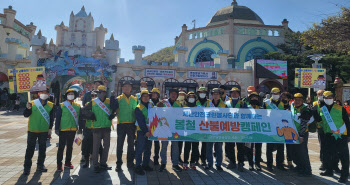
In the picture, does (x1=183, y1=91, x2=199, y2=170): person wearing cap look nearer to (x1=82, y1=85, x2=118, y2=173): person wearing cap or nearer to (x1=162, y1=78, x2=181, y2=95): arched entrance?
(x1=82, y1=85, x2=118, y2=173): person wearing cap

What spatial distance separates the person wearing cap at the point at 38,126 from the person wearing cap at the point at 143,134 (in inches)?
86.5

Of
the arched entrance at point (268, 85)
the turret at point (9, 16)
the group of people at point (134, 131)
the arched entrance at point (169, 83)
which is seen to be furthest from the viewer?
the turret at point (9, 16)

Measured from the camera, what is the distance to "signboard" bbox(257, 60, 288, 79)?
22.3 m

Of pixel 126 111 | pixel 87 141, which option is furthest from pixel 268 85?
pixel 87 141

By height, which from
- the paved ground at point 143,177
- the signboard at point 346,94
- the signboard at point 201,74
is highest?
the signboard at point 201,74

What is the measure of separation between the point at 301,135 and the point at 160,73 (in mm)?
16402

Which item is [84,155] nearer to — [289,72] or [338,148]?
[338,148]

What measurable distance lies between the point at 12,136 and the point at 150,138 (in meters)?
7.15

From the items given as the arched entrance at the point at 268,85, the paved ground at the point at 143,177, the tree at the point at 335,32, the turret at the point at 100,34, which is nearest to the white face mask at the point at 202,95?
the paved ground at the point at 143,177

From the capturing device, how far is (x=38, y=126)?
16.3 ft

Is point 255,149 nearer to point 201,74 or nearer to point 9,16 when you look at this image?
point 201,74

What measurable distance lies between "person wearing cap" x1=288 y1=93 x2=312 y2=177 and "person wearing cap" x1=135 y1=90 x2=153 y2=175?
342 centimetres

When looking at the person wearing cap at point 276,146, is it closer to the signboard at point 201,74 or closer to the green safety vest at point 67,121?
the green safety vest at point 67,121

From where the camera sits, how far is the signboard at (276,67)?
73.2ft
